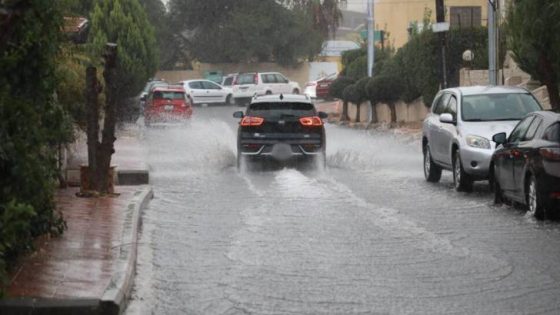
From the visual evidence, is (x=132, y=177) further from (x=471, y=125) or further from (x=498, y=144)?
(x=498, y=144)

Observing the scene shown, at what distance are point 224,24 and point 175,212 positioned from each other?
62515 mm

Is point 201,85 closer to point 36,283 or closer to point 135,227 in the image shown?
point 135,227

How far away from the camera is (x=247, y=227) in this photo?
48.9ft

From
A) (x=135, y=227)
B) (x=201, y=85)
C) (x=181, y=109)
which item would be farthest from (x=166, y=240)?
(x=201, y=85)

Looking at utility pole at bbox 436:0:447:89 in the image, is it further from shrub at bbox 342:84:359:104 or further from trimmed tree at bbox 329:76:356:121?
trimmed tree at bbox 329:76:356:121

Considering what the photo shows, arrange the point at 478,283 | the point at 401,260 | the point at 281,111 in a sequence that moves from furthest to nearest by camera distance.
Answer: the point at 281,111, the point at 401,260, the point at 478,283

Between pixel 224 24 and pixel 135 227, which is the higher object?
pixel 224 24

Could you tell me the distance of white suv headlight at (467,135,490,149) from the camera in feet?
62.6

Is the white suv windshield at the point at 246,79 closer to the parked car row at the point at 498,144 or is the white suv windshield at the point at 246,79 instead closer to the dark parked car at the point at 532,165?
the parked car row at the point at 498,144

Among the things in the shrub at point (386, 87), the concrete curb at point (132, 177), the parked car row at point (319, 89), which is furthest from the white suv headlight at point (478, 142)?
the parked car row at point (319, 89)

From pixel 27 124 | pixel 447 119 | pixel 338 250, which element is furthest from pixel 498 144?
pixel 27 124

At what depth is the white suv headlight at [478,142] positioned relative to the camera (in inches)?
751

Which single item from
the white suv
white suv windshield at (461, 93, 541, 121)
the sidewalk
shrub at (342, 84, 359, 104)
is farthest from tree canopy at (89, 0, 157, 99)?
the white suv

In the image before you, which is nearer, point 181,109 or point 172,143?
point 172,143
